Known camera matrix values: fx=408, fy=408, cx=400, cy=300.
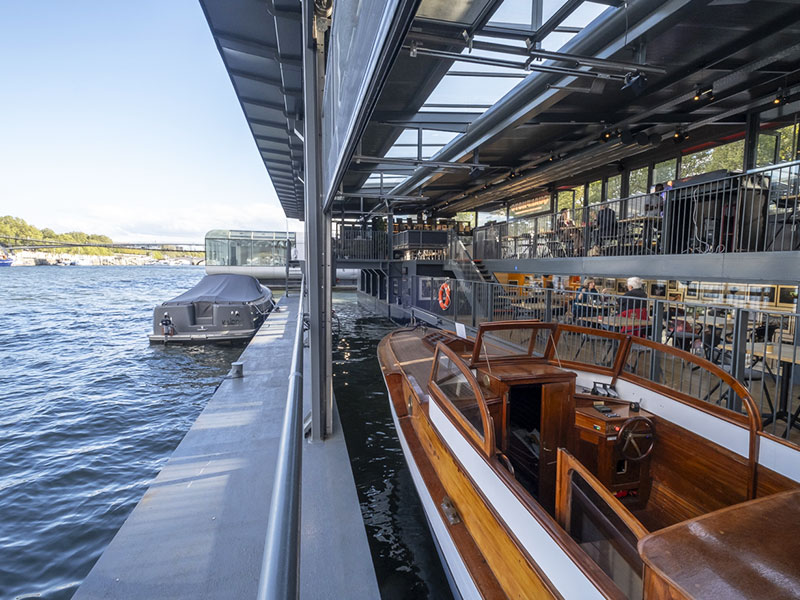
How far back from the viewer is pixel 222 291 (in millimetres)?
13688

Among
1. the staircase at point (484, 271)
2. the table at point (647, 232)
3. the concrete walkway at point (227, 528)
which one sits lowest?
the concrete walkway at point (227, 528)

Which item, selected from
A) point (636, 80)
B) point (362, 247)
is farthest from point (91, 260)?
point (636, 80)

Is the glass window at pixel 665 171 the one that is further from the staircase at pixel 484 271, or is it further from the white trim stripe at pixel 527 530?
the white trim stripe at pixel 527 530

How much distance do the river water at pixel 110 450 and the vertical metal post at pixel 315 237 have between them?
1.16 meters

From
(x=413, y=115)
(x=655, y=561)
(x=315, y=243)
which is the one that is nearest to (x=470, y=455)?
(x=655, y=561)

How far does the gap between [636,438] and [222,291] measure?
13.3 meters

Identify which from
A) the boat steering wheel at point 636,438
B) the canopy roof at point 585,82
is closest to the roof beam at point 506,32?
the canopy roof at point 585,82

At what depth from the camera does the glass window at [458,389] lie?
113 inches

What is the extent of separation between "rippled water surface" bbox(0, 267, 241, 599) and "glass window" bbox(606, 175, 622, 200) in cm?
1279

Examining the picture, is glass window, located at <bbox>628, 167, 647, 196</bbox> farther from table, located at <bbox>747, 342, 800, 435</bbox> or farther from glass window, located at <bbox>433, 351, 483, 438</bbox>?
glass window, located at <bbox>433, 351, 483, 438</bbox>

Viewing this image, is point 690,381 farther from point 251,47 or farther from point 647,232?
point 251,47

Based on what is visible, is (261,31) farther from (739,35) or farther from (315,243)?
(739,35)

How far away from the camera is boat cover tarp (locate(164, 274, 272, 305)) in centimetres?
1259

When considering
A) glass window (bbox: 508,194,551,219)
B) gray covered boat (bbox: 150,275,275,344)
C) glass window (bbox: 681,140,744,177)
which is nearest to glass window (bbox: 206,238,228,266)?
gray covered boat (bbox: 150,275,275,344)
